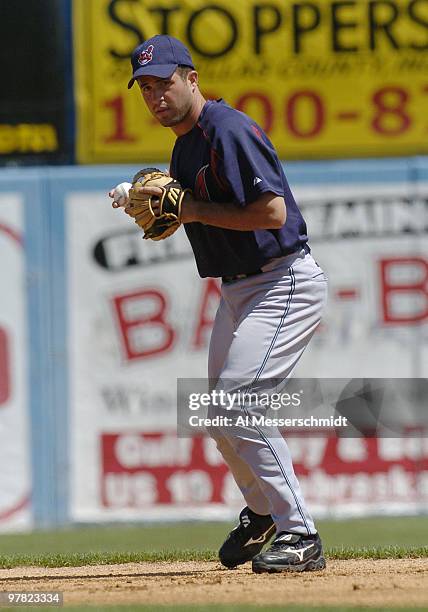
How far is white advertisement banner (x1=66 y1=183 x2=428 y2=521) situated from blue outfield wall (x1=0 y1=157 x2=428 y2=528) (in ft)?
0.20

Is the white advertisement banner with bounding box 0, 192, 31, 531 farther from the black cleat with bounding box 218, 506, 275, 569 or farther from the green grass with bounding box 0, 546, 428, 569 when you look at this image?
the black cleat with bounding box 218, 506, 275, 569

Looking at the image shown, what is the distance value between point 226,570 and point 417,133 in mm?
4001

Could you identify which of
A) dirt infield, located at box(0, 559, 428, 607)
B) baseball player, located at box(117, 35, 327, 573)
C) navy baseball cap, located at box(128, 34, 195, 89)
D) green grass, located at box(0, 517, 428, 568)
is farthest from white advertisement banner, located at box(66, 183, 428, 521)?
navy baseball cap, located at box(128, 34, 195, 89)

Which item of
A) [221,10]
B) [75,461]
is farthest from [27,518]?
[221,10]

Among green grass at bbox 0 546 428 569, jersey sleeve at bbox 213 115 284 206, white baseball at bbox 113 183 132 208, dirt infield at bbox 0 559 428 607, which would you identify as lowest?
green grass at bbox 0 546 428 569

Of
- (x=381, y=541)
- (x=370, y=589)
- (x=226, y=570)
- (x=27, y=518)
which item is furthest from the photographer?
(x=27, y=518)

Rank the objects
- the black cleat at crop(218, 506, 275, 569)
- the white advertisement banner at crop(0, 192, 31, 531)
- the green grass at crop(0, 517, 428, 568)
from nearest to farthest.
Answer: the black cleat at crop(218, 506, 275, 569) → the green grass at crop(0, 517, 428, 568) → the white advertisement banner at crop(0, 192, 31, 531)

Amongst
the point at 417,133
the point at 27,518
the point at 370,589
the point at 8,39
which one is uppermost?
the point at 8,39

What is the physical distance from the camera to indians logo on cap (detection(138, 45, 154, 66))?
4.68 metres

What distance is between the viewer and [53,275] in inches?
321

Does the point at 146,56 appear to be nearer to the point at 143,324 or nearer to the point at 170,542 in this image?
the point at 170,542

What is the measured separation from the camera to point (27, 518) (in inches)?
315

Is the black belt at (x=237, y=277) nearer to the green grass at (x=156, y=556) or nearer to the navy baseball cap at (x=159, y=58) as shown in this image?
the navy baseball cap at (x=159, y=58)

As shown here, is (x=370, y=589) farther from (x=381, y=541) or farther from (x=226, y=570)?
(x=381, y=541)
